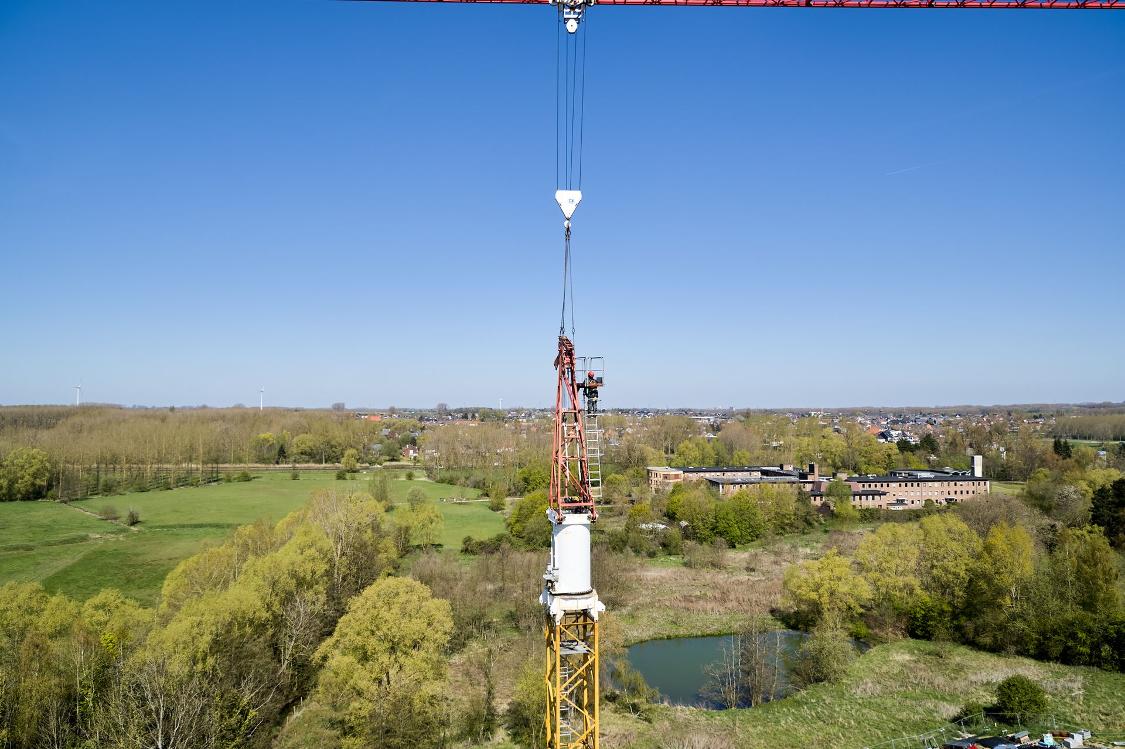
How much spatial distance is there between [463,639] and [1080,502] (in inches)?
1540

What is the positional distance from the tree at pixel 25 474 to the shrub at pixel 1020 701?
63184 millimetres

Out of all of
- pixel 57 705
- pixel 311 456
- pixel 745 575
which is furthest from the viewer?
pixel 311 456

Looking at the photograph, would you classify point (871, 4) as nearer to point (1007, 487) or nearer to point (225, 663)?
point (225, 663)

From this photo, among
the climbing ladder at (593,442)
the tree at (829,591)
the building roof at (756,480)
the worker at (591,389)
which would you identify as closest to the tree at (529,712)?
the climbing ladder at (593,442)

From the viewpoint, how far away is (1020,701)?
17641mm

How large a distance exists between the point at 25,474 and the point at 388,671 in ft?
168

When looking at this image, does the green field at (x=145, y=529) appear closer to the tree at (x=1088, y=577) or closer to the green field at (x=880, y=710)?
the green field at (x=880, y=710)

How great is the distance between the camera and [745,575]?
36.8 m

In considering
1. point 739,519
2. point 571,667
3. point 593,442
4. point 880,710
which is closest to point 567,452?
point 593,442

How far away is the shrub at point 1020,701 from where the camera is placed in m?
17.5

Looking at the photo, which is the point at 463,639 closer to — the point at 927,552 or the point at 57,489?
the point at 927,552

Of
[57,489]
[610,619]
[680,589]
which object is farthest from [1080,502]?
[57,489]

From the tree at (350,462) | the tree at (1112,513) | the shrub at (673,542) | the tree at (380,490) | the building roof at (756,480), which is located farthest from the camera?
the tree at (350,462)

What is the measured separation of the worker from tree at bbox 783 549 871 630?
59.3 ft
